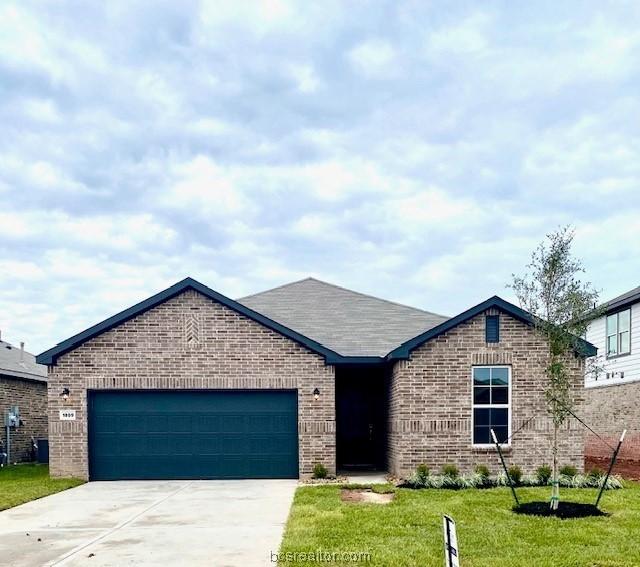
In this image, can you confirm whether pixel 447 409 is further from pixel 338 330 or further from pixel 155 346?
pixel 155 346

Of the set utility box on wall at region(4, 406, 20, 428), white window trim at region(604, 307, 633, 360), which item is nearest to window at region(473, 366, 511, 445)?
white window trim at region(604, 307, 633, 360)

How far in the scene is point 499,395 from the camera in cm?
1503

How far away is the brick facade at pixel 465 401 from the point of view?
14.7m

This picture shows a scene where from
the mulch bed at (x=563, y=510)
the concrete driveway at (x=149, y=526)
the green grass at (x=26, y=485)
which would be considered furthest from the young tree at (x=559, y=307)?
the green grass at (x=26, y=485)

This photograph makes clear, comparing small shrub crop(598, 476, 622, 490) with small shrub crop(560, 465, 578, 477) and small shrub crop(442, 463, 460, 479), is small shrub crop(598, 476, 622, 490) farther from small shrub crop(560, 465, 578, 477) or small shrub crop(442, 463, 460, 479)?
small shrub crop(442, 463, 460, 479)

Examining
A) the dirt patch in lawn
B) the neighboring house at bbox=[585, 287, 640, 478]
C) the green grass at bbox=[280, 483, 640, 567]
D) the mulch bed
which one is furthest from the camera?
the neighboring house at bbox=[585, 287, 640, 478]

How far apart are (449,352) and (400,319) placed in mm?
4129

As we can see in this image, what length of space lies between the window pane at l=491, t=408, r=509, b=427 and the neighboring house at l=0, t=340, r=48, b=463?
1581cm

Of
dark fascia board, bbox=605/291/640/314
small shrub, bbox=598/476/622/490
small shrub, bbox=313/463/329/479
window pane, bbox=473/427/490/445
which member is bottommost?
small shrub, bbox=313/463/329/479

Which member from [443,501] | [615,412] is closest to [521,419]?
[443,501]

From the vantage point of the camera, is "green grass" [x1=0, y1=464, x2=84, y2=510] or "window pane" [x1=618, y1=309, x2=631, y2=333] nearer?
"green grass" [x1=0, y1=464, x2=84, y2=510]

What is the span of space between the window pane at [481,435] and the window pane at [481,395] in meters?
0.64

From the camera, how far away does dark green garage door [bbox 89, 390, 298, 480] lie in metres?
15.6

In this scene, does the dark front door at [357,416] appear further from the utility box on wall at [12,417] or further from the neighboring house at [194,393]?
the utility box on wall at [12,417]
